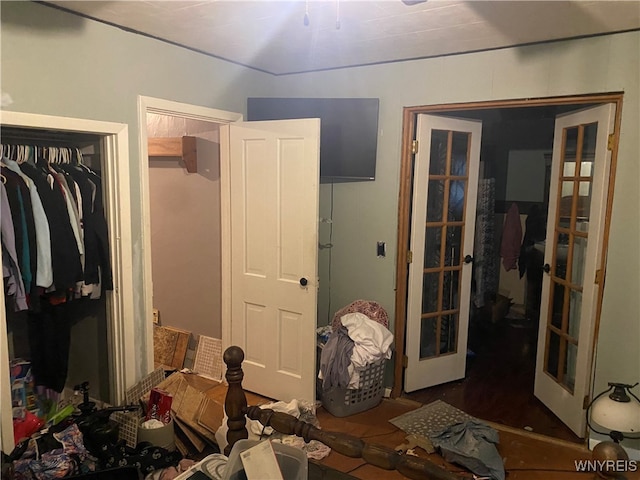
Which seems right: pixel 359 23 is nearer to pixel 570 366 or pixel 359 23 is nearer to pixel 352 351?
pixel 352 351

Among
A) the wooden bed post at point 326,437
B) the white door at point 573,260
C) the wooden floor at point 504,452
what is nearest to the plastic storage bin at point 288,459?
the wooden bed post at point 326,437

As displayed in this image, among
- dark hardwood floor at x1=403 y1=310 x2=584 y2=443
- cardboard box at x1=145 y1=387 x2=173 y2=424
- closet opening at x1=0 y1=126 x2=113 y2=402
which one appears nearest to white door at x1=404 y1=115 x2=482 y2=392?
dark hardwood floor at x1=403 y1=310 x2=584 y2=443

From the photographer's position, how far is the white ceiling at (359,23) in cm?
223

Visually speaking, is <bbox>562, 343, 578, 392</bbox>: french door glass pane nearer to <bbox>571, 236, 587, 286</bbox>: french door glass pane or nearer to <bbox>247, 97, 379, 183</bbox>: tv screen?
<bbox>571, 236, 587, 286</bbox>: french door glass pane

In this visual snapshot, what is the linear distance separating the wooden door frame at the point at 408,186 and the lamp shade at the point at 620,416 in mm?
523

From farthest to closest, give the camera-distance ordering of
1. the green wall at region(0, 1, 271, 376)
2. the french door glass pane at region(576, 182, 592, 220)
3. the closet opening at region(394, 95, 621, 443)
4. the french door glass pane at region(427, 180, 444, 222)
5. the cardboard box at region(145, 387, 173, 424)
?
1. the closet opening at region(394, 95, 621, 443)
2. the french door glass pane at region(427, 180, 444, 222)
3. the french door glass pane at region(576, 182, 592, 220)
4. the cardboard box at region(145, 387, 173, 424)
5. the green wall at region(0, 1, 271, 376)

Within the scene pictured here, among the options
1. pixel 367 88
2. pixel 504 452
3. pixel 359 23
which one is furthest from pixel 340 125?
pixel 504 452

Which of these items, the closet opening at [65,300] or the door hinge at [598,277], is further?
the door hinge at [598,277]

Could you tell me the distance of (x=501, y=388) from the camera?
12.1ft

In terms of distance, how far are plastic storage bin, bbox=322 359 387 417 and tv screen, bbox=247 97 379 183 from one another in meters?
1.37

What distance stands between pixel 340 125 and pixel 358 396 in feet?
6.29

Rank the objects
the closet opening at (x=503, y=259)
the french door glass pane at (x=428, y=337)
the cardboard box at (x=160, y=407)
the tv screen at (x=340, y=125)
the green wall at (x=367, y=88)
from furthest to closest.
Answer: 1. the closet opening at (x=503, y=259)
2. the french door glass pane at (x=428, y=337)
3. the tv screen at (x=340, y=125)
4. the cardboard box at (x=160, y=407)
5. the green wall at (x=367, y=88)

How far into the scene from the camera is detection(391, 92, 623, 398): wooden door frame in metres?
2.71

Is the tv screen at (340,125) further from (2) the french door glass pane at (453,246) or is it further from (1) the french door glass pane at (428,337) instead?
(1) the french door glass pane at (428,337)
